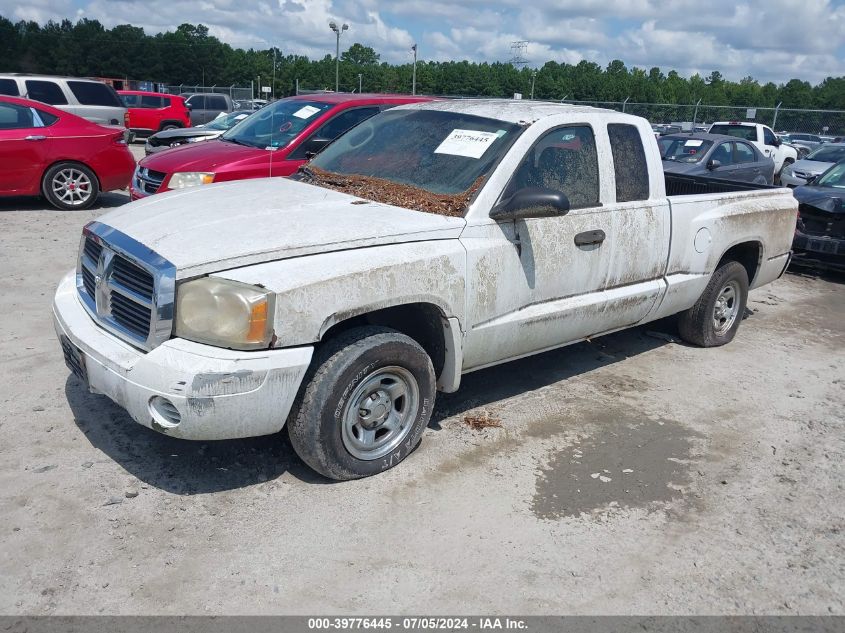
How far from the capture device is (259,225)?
3646 mm

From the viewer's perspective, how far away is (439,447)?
428 centimetres

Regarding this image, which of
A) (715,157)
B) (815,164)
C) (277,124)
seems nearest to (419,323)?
(277,124)

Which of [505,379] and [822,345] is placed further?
[822,345]

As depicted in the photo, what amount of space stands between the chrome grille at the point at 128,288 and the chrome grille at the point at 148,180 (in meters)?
4.23

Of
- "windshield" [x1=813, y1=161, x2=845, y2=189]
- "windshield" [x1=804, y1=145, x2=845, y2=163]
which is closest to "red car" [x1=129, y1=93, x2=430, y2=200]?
"windshield" [x1=813, y1=161, x2=845, y2=189]

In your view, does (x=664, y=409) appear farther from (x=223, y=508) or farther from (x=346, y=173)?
(x=223, y=508)

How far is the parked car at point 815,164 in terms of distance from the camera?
51.2 ft

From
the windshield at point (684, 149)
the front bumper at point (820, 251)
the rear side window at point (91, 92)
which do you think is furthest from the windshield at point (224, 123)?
the front bumper at point (820, 251)

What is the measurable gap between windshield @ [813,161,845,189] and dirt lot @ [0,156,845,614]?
19.8 ft

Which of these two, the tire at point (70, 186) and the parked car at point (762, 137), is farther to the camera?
the parked car at point (762, 137)

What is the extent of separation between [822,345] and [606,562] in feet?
15.0

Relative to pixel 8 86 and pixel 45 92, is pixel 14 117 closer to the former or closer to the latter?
pixel 8 86

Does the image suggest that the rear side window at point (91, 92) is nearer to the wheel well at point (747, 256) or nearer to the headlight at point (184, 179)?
the headlight at point (184, 179)

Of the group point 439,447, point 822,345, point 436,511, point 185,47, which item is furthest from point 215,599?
point 185,47
